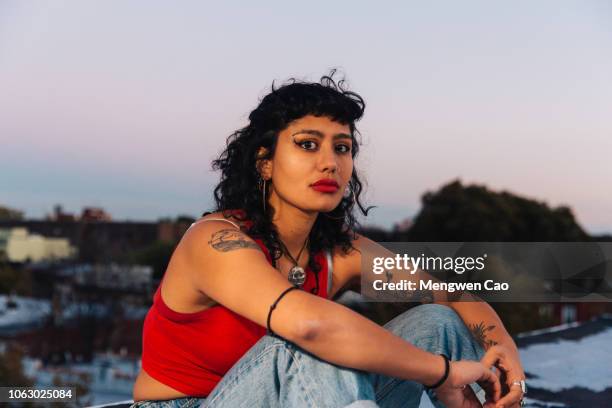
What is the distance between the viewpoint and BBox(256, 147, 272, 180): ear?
3049mm

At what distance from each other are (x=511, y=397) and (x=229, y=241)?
1341 mm

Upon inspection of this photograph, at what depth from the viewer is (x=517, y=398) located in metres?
2.93

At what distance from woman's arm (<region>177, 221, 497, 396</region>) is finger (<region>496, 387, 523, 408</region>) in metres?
0.48

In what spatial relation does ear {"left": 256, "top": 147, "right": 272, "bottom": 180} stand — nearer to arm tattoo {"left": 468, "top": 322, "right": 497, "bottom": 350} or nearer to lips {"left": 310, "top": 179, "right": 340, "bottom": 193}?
lips {"left": 310, "top": 179, "right": 340, "bottom": 193}

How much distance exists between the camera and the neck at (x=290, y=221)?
9.93 ft

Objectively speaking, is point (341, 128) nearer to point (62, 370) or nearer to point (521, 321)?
point (521, 321)

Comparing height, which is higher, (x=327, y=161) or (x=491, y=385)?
(x=327, y=161)

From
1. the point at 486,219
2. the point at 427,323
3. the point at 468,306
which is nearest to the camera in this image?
the point at 427,323

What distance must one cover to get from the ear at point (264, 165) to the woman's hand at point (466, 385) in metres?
1.09

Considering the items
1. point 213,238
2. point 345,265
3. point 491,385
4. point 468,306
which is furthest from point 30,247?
point 491,385

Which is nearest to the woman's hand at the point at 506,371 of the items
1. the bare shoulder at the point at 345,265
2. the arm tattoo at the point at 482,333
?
the arm tattoo at the point at 482,333

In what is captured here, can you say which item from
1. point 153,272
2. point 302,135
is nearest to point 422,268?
point 302,135

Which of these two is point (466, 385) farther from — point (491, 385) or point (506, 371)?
point (506, 371)

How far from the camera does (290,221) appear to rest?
3033 millimetres
